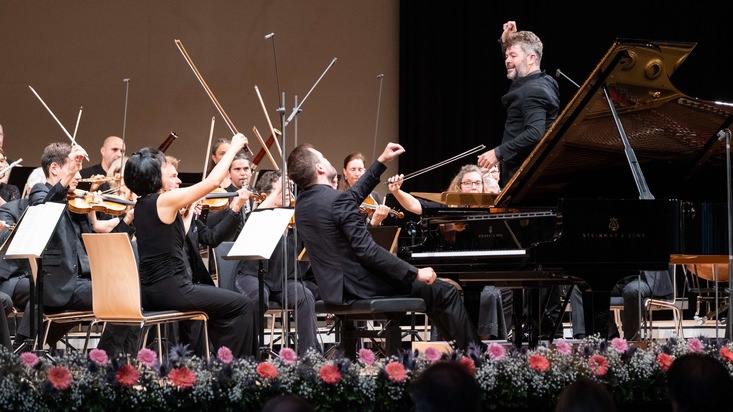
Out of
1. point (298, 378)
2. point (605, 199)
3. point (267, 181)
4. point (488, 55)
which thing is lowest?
point (298, 378)

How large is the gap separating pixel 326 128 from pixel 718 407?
6.98 metres

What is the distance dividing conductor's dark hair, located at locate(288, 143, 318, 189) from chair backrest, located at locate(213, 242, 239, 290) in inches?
42.5

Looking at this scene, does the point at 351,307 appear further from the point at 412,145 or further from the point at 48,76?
the point at 48,76

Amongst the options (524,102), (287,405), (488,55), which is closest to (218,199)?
(524,102)

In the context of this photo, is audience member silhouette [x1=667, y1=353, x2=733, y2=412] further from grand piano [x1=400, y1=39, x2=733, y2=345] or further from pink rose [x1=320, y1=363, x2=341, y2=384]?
grand piano [x1=400, y1=39, x2=733, y2=345]

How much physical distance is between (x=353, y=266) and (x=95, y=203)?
185 cm

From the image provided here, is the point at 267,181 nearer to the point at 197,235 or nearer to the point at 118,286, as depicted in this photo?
the point at 197,235

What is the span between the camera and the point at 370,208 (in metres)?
5.85

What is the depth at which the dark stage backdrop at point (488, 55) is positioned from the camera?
8445 mm

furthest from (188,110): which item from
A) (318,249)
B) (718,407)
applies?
Result: (718,407)

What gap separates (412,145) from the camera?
852 cm

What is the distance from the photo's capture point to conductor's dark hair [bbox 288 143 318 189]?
14.1 feet

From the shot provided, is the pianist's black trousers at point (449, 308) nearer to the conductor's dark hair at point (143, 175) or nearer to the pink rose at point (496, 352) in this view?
the pink rose at point (496, 352)

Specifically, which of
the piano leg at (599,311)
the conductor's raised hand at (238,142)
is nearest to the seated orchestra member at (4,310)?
the conductor's raised hand at (238,142)
